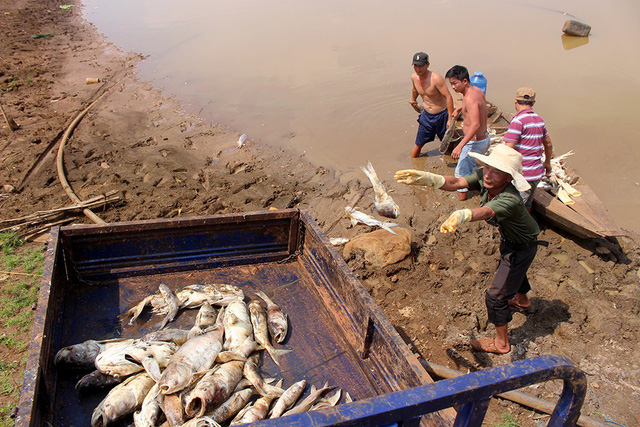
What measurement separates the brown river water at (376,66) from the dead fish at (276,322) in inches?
173

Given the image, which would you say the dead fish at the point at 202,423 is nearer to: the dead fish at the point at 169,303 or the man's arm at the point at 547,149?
the dead fish at the point at 169,303

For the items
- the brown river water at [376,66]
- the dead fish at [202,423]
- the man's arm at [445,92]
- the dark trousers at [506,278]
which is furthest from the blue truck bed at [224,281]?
the man's arm at [445,92]

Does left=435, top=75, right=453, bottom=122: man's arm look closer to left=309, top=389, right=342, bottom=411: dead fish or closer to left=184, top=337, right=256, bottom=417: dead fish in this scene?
left=309, top=389, right=342, bottom=411: dead fish

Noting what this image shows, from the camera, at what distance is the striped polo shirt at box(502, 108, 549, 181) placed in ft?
17.1

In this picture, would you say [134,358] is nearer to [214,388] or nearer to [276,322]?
[214,388]

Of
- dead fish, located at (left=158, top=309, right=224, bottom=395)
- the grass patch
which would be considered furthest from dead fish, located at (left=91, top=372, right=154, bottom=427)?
the grass patch

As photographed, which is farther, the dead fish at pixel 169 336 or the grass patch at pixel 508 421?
the grass patch at pixel 508 421

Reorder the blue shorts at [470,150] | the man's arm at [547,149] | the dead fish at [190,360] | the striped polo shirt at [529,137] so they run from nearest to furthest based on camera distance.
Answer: the dead fish at [190,360] → the striped polo shirt at [529,137] → the man's arm at [547,149] → the blue shorts at [470,150]

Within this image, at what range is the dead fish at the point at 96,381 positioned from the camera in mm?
3008

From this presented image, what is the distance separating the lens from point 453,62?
1334 centimetres

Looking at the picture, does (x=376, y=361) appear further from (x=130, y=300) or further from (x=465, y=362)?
(x=130, y=300)

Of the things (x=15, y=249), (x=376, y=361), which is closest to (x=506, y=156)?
(x=376, y=361)

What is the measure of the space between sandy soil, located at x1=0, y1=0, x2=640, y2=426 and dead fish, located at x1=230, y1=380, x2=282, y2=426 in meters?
2.05

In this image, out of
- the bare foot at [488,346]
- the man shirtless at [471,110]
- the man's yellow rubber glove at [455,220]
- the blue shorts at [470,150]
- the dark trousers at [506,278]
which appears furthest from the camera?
the blue shorts at [470,150]
